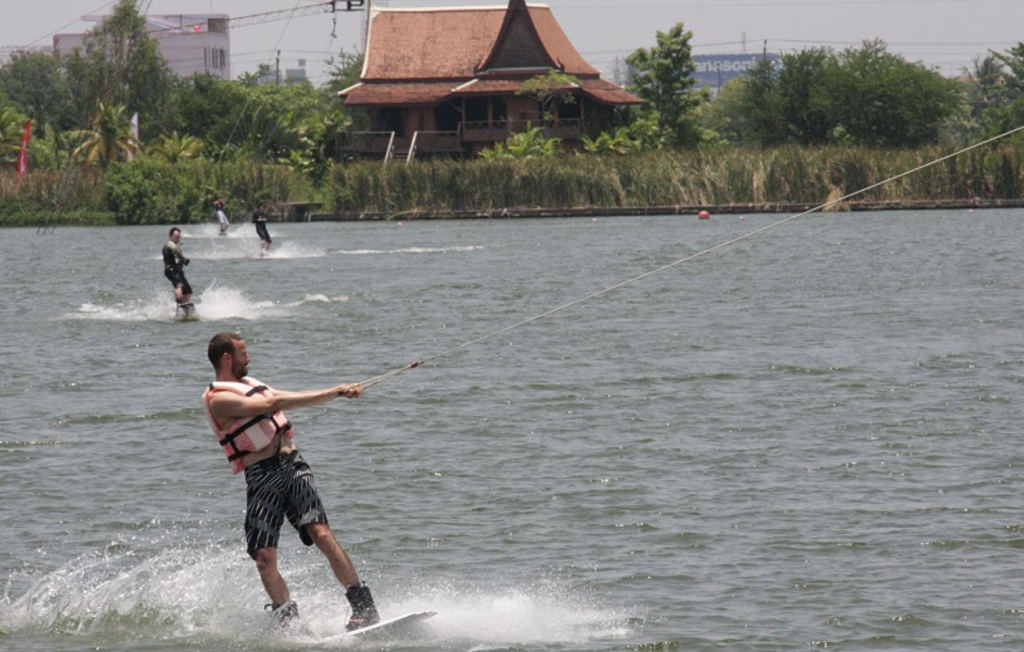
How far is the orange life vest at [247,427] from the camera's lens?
9180mm

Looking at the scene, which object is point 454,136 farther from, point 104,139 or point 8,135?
point 8,135

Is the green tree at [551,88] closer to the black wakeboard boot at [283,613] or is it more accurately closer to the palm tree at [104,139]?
the palm tree at [104,139]

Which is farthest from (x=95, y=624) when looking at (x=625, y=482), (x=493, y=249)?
(x=493, y=249)

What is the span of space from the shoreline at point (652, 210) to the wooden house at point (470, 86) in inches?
425

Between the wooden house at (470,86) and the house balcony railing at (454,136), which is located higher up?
the wooden house at (470,86)

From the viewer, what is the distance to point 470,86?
271 feet

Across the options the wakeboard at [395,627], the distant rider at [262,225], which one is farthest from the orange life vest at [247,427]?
the distant rider at [262,225]

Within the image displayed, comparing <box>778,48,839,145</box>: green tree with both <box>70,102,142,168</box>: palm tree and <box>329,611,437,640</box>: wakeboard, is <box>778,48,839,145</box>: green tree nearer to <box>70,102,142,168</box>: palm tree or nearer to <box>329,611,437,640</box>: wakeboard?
Result: <box>70,102,142,168</box>: palm tree

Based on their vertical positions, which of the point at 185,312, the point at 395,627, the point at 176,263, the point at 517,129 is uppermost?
the point at 517,129

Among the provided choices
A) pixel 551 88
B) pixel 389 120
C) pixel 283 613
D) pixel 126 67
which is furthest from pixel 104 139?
pixel 283 613

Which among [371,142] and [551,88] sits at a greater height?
[551,88]

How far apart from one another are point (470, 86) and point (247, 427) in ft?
244

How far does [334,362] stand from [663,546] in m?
12.2

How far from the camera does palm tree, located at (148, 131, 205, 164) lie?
79.8 m
